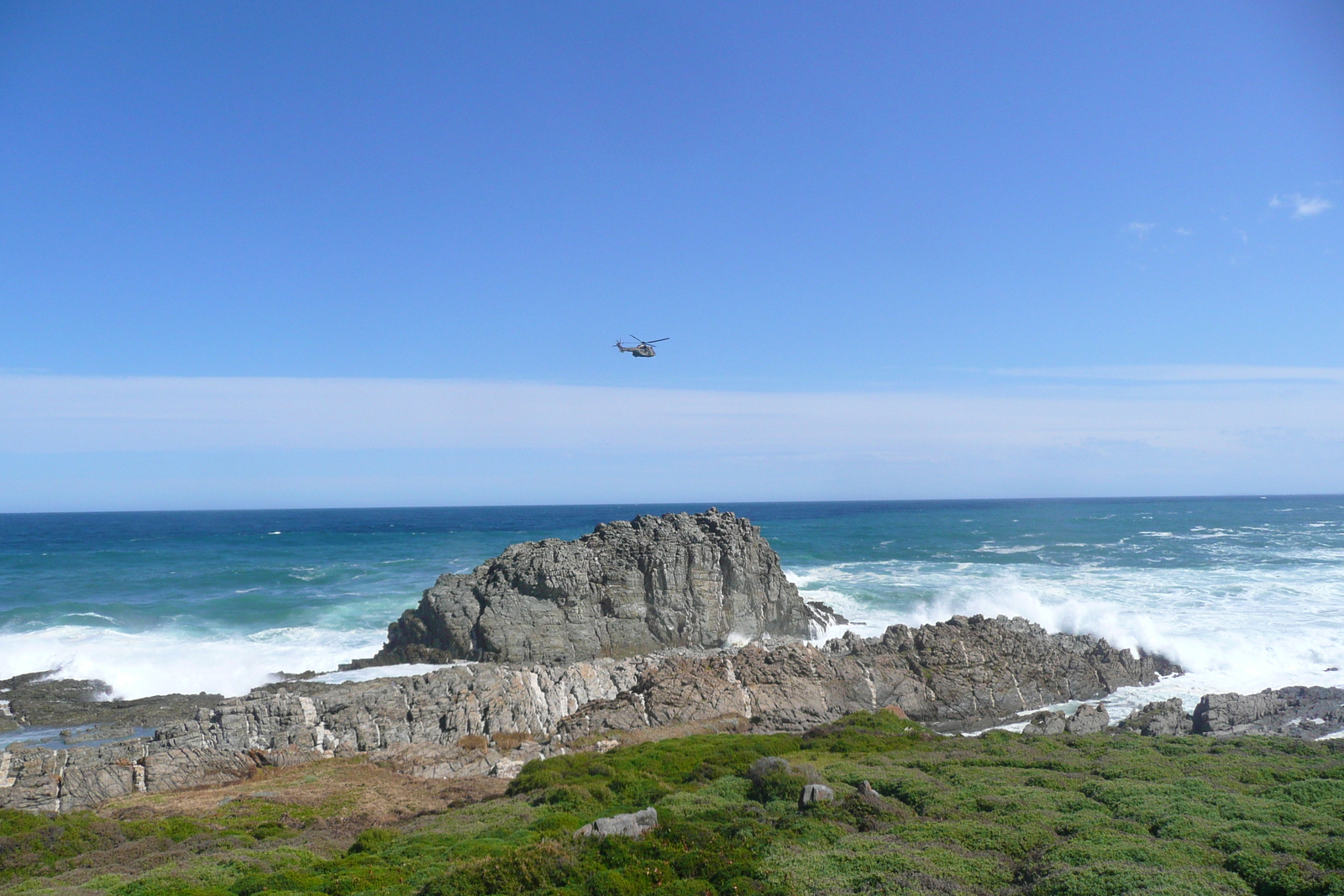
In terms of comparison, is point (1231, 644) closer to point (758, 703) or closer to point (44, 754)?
point (758, 703)

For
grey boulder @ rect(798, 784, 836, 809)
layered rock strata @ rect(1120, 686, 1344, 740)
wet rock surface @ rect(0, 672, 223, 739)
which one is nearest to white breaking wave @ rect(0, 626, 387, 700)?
wet rock surface @ rect(0, 672, 223, 739)

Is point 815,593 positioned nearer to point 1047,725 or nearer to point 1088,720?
point 1047,725

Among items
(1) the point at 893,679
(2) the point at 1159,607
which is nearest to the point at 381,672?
(1) the point at 893,679

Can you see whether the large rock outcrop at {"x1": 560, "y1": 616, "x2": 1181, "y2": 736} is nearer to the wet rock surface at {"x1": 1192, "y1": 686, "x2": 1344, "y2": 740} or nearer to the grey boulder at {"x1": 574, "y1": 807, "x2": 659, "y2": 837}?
the wet rock surface at {"x1": 1192, "y1": 686, "x2": 1344, "y2": 740}

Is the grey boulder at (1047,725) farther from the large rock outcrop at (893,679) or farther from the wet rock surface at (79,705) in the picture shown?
the wet rock surface at (79,705)

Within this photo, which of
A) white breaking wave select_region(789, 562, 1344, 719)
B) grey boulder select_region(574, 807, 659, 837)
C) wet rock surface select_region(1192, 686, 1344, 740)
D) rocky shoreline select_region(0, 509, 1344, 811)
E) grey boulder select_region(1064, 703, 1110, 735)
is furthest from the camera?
white breaking wave select_region(789, 562, 1344, 719)
